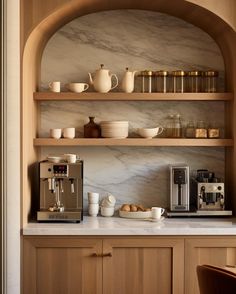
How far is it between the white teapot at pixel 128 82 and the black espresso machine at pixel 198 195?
0.64 metres

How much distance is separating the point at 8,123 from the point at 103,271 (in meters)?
1.13

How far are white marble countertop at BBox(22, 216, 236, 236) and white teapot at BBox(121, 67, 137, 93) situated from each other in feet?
3.12

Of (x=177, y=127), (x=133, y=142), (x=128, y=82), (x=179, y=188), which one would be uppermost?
(x=128, y=82)

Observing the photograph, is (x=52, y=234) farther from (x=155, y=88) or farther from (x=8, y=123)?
(x=155, y=88)

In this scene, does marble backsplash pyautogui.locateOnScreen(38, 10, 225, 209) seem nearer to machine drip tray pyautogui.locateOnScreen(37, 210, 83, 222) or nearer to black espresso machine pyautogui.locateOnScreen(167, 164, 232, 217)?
black espresso machine pyautogui.locateOnScreen(167, 164, 232, 217)

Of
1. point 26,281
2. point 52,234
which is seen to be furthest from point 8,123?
point 26,281

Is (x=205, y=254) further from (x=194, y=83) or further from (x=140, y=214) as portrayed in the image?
(x=194, y=83)

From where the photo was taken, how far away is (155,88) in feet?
13.4

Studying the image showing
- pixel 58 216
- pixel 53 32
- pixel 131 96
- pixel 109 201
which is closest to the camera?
pixel 58 216

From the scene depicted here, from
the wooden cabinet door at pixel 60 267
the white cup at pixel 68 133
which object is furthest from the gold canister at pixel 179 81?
the wooden cabinet door at pixel 60 267

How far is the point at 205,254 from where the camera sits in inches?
140

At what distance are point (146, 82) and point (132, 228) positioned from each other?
3.80 feet

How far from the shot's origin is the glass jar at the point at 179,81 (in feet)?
13.1

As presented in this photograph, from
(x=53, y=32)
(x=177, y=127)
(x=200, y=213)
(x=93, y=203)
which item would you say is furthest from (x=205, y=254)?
(x=53, y=32)
